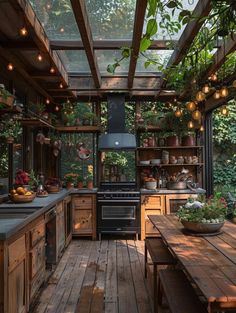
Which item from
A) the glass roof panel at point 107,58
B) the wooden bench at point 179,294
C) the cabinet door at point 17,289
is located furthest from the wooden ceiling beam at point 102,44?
the wooden bench at point 179,294

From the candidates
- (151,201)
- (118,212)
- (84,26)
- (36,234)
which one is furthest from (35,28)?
(151,201)

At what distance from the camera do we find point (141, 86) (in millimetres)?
Result: 6715

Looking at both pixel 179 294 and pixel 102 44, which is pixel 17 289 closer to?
pixel 179 294

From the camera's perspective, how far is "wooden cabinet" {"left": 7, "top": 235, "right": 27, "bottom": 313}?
2.78m

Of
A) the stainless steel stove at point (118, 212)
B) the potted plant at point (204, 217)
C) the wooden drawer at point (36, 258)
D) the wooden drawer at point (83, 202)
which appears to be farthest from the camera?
the wooden drawer at point (83, 202)

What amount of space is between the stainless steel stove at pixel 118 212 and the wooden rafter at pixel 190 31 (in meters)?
2.69

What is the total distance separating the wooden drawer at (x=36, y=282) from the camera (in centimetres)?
355

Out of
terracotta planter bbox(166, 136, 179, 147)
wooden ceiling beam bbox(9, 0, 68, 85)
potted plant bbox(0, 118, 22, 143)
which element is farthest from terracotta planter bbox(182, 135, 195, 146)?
potted plant bbox(0, 118, 22, 143)

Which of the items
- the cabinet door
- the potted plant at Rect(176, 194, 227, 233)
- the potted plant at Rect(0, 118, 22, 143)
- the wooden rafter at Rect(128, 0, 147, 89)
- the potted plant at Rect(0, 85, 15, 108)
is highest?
the wooden rafter at Rect(128, 0, 147, 89)

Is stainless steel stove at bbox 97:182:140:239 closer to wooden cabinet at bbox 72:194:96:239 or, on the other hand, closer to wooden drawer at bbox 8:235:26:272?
wooden cabinet at bbox 72:194:96:239

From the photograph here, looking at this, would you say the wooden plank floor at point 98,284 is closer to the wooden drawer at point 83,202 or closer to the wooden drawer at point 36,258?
the wooden drawer at point 36,258

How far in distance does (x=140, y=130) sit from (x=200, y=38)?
11.6 feet

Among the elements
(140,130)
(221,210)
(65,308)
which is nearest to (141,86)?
(140,130)

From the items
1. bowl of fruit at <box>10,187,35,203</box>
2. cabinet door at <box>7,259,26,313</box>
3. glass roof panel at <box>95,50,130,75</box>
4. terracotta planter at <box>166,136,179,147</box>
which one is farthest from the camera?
terracotta planter at <box>166,136,179,147</box>
